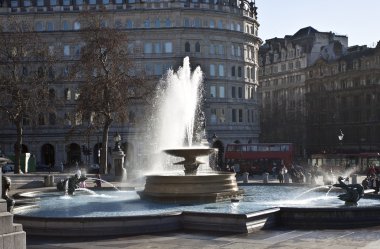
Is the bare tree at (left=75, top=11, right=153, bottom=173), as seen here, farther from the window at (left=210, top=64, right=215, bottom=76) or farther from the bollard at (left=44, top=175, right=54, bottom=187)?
the window at (left=210, top=64, right=215, bottom=76)

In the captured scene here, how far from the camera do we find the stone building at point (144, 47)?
80.2 m

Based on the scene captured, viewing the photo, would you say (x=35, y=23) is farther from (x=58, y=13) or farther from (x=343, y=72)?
(x=343, y=72)

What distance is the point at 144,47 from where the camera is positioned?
80438 mm

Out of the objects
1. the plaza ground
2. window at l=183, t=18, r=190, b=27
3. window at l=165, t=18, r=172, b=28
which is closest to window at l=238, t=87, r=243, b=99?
window at l=183, t=18, r=190, b=27

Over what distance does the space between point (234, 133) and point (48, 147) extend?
25.5 metres

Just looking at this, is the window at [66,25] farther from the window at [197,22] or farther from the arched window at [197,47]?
the arched window at [197,47]

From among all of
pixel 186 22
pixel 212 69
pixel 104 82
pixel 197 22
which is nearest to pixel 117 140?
pixel 104 82

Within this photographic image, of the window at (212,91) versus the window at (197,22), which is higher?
the window at (197,22)

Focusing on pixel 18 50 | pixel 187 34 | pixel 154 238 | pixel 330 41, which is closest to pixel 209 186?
pixel 154 238

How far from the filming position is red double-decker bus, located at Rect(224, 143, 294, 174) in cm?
6038

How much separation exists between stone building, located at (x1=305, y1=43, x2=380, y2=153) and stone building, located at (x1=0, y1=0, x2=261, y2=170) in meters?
20.7

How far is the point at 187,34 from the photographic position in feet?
263

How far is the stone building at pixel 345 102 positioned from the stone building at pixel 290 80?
259 cm

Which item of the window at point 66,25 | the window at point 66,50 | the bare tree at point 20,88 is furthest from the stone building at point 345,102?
the bare tree at point 20,88
